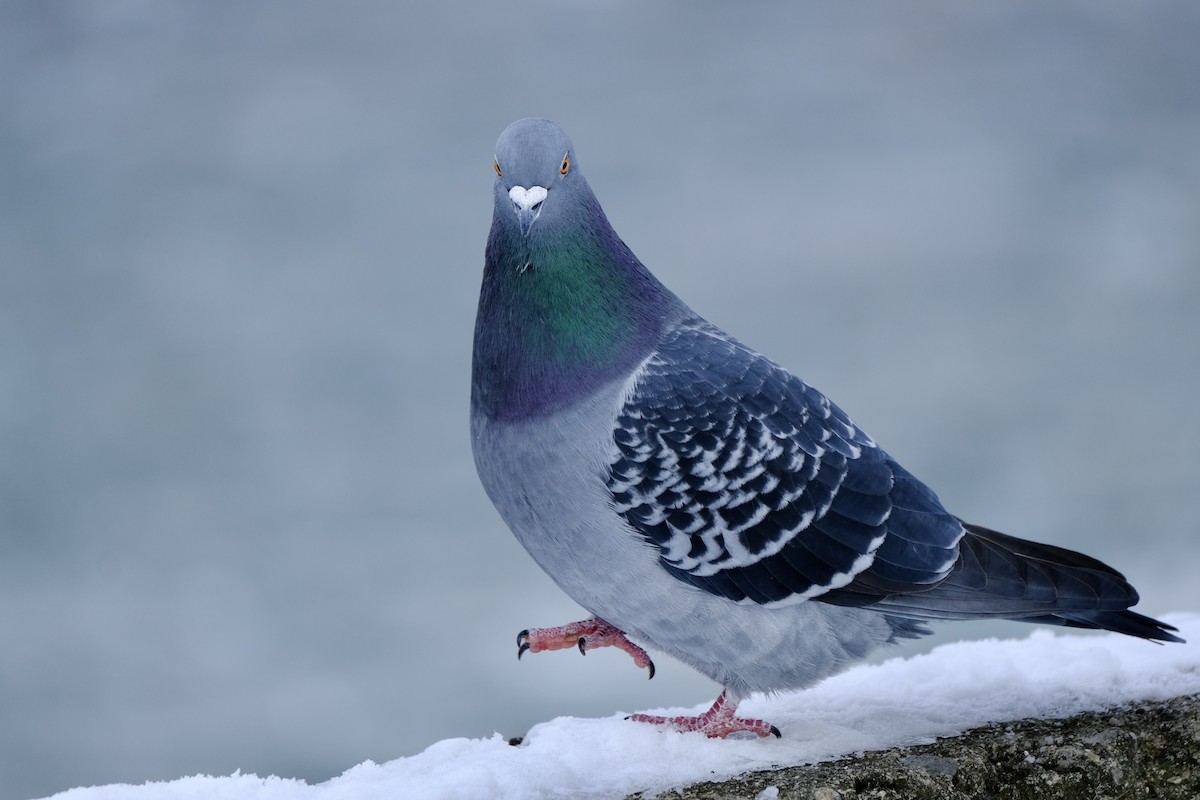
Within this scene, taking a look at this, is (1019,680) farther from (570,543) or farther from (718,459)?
(570,543)

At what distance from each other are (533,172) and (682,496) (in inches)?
51.3

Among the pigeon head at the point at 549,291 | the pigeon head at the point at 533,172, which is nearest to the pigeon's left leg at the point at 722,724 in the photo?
the pigeon head at the point at 549,291

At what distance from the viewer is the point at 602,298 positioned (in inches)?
185

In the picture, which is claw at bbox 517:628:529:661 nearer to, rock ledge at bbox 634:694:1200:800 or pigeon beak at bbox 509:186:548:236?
rock ledge at bbox 634:694:1200:800

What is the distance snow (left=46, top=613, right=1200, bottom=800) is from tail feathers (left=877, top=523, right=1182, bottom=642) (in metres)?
0.65

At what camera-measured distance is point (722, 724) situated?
504 centimetres

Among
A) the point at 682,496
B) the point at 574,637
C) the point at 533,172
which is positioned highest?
the point at 533,172

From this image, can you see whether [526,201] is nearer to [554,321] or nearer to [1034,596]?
[554,321]

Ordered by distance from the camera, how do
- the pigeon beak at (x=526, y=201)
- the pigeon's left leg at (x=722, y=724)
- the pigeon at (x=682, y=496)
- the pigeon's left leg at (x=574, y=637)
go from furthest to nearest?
the pigeon's left leg at (x=574, y=637)
the pigeon's left leg at (x=722, y=724)
the pigeon at (x=682, y=496)
the pigeon beak at (x=526, y=201)

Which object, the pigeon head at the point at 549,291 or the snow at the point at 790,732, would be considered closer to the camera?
the pigeon head at the point at 549,291

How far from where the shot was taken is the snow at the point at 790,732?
473cm

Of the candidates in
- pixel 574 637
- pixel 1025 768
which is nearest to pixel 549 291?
pixel 574 637

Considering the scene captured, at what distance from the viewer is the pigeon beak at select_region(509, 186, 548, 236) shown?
449 cm

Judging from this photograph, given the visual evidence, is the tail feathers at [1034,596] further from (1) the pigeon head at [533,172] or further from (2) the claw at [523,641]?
(1) the pigeon head at [533,172]
